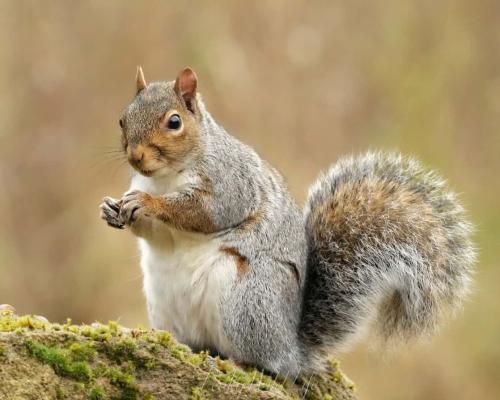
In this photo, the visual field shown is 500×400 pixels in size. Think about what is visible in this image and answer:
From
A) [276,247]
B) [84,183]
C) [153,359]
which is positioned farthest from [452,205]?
[84,183]

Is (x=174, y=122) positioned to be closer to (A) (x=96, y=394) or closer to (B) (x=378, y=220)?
(B) (x=378, y=220)

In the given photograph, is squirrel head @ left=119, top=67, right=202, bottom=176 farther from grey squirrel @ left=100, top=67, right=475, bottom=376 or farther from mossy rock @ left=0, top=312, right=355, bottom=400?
mossy rock @ left=0, top=312, right=355, bottom=400

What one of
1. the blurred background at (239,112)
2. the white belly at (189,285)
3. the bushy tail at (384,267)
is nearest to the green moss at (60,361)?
the white belly at (189,285)

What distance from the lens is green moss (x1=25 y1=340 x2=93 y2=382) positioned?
238cm

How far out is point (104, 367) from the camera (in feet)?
8.05

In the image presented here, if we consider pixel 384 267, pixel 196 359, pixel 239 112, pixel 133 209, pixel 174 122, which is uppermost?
pixel 239 112

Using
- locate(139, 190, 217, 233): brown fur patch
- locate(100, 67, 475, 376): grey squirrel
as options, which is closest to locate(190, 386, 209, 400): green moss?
locate(100, 67, 475, 376): grey squirrel

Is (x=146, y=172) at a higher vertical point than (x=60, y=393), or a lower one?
higher

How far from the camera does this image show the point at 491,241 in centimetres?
639

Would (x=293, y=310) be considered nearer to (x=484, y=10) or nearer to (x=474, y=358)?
(x=474, y=358)

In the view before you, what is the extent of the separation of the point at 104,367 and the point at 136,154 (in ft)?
2.72

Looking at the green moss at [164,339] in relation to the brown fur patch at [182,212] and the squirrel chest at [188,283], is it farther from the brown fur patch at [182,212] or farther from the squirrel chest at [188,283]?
the brown fur patch at [182,212]

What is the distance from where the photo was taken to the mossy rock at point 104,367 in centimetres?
233

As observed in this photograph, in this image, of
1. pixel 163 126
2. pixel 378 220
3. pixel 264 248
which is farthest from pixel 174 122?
pixel 378 220
